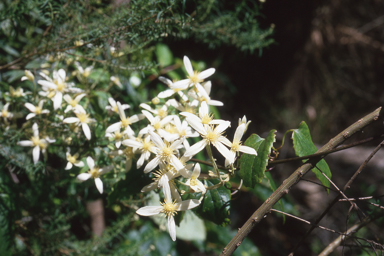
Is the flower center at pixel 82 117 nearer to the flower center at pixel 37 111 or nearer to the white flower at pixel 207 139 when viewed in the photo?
the flower center at pixel 37 111

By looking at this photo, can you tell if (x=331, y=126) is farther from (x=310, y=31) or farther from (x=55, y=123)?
(x=55, y=123)

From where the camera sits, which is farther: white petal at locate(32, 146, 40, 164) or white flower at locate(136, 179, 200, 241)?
white petal at locate(32, 146, 40, 164)

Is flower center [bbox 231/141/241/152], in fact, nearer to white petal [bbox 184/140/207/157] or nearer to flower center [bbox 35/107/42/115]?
white petal [bbox 184/140/207/157]

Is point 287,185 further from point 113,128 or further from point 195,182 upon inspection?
point 113,128

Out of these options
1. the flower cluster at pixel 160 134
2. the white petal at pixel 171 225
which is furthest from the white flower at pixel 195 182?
the white petal at pixel 171 225

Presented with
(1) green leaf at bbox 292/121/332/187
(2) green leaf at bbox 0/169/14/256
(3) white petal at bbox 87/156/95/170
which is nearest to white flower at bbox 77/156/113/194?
(3) white petal at bbox 87/156/95/170

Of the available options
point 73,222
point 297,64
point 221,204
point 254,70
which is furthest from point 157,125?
point 297,64

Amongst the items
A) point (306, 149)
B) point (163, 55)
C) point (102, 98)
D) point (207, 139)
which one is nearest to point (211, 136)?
point (207, 139)
